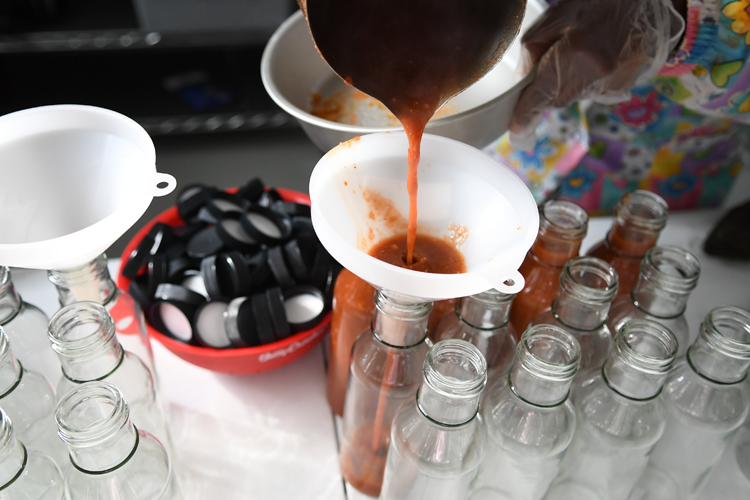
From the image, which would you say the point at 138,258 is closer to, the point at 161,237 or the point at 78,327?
the point at 161,237

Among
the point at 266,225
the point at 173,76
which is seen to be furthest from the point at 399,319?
the point at 173,76

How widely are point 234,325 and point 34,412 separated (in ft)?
0.82

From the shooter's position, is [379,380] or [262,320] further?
[262,320]

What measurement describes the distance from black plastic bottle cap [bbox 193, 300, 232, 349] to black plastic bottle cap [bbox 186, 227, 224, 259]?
10 centimetres

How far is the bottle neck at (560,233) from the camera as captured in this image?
0.72 meters

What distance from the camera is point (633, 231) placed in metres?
0.77

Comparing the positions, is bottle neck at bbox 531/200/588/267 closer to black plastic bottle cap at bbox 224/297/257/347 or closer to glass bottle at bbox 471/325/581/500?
glass bottle at bbox 471/325/581/500

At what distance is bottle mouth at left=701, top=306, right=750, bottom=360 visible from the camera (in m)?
0.58

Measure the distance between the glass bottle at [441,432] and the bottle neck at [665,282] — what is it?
0.27 m

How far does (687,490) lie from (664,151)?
2.56ft

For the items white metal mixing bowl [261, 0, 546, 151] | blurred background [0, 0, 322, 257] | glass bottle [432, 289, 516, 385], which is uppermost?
white metal mixing bowl [261, 0, 546, 151]

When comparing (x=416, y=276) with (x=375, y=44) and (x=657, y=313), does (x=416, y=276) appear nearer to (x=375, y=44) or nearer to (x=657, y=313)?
(x=375, y=44)

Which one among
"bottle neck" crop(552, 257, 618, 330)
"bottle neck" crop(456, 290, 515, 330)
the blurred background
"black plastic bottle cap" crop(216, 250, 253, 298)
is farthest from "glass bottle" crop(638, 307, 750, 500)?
the blurred background

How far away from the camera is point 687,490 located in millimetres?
741
